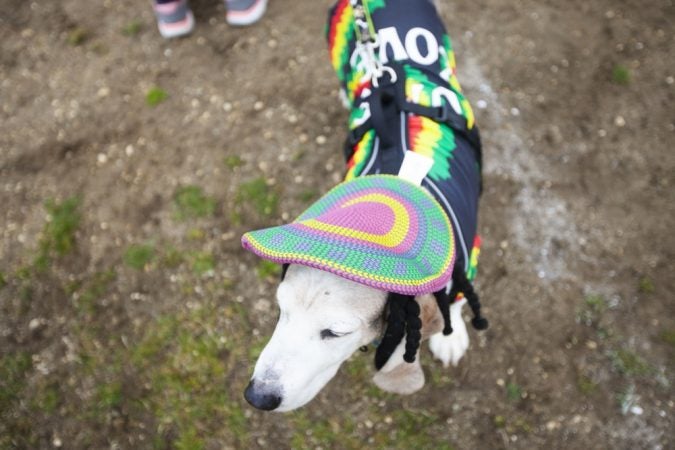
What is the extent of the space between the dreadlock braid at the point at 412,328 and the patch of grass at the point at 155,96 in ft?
9.62

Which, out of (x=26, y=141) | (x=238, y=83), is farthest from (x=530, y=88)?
(x=26, y=141)

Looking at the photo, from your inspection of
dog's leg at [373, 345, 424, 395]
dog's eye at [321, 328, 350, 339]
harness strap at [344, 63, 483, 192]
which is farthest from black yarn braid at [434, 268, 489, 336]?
harness strap at [344, 63, 483, 192]

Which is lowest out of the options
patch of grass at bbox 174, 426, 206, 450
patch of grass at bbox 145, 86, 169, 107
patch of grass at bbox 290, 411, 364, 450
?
patch of grass at bbox 174, 426, 206, 450

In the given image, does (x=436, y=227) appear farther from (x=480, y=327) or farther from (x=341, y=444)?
(x=341, y=444)

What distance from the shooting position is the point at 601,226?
11.0ft

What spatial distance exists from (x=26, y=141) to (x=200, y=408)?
96.0 inches

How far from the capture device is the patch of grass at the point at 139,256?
3514mm

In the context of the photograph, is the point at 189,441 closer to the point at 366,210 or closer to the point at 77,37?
the point at 366,210

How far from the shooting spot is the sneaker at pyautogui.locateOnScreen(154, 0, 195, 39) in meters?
4.08

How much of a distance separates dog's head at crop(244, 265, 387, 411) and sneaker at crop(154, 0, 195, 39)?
2988 millimetres

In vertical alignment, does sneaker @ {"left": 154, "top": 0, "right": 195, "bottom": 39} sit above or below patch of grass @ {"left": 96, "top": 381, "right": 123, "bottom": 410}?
above

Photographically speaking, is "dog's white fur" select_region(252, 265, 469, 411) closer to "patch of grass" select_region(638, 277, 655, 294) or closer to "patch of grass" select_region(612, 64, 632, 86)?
"patch of grass" select_region(638, 277, 655, 294)

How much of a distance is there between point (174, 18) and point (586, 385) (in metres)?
3.86

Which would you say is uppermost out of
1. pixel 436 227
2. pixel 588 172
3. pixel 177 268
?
pixel 436 227
